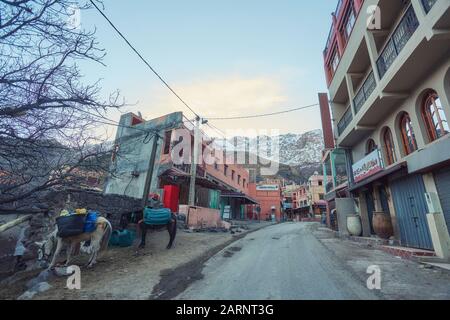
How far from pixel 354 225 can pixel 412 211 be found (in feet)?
11.1

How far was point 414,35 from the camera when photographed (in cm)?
624

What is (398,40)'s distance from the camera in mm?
7535

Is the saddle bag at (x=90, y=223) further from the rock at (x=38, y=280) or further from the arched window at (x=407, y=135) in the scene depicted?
the arched window at (x=407, y=135)

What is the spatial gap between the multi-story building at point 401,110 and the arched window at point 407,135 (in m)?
0.03

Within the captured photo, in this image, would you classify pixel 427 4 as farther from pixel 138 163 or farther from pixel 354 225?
pixel 138 163

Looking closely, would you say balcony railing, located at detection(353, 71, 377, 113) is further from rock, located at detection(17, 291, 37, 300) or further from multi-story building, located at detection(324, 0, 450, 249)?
rock, located at detection(17, 291, 37, 300)

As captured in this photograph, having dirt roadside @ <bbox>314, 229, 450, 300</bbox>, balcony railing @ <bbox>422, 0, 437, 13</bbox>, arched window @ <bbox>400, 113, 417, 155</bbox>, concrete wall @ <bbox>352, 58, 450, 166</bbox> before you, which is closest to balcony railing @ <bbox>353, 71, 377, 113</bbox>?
concrete wall @ <bbox>352, 58, 450, 166</bbox>

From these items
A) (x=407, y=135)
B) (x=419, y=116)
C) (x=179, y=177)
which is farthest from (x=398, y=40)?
(x=179, y=177)

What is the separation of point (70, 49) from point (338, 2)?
1515 centimetres

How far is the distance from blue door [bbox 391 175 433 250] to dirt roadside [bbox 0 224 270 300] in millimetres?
6999

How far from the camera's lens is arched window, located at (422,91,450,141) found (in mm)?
6711

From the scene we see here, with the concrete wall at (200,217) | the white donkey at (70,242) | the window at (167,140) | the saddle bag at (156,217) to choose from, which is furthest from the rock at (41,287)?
the window at (167,140)
